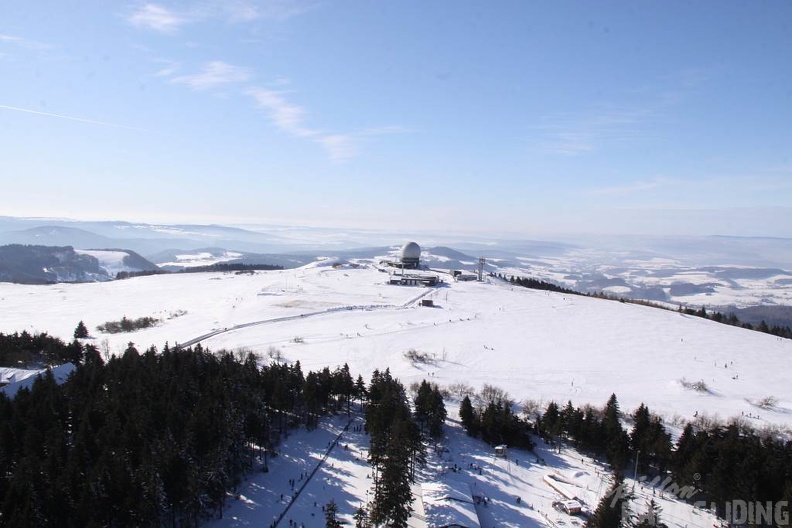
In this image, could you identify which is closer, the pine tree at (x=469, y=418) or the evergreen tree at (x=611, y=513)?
the evergreen tree at (x=611, y=513)

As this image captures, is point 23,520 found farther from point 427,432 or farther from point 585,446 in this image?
point 585,446

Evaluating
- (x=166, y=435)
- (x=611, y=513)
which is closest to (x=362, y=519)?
(x=166, y=435)

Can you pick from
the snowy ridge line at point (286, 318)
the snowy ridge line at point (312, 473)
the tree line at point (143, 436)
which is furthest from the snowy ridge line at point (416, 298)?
the snowy ridge line at point (312, 473)

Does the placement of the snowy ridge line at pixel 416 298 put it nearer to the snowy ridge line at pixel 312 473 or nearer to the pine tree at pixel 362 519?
the snowy ridge line at pixel 312 473

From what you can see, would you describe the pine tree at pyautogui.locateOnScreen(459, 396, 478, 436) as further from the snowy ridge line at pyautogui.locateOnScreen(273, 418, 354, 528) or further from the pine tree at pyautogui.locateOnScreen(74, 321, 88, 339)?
the pine tree at pyautogui.locateOnScreen(74, 321, 88, 339)

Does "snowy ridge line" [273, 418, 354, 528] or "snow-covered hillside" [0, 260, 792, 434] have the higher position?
"snow-covered hillside" [0, 260, 792, 434]

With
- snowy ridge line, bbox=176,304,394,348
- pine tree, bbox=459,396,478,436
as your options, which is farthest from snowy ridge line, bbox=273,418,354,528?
snowy ridge line, bbox=176,304,394,348

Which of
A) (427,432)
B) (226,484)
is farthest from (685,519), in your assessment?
(226,484)

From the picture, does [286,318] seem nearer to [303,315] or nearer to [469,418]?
[303,315]

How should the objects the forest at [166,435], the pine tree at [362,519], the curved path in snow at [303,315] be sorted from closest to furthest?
the forest at [166,435] → the pine tree at [362,519] → the curved path in snow at [303,315]
